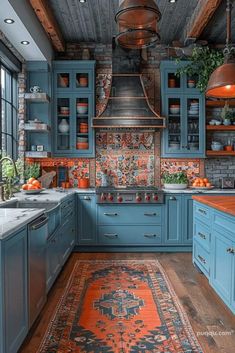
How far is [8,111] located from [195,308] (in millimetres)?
3516

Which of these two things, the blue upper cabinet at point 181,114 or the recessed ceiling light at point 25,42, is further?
the blue upper cabinet at point 181,114

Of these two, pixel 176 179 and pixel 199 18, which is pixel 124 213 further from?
pixel 199 18

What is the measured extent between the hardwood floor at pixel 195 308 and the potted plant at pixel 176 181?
1.09m

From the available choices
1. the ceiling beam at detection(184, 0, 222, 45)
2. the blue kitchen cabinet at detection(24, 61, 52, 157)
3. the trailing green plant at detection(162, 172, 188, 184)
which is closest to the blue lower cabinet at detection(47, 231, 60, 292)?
the blue kitchen cabinet at detection(24, 61, 52, 157)

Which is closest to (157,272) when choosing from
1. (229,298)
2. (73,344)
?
(229,298)

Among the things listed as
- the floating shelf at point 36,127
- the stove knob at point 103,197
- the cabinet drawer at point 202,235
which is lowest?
the cabinet drawer at point 202,235

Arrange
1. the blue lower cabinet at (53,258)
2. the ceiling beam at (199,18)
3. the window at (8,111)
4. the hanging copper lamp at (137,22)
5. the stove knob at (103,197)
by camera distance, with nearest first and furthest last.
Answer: the hanging copper lamp at (137,22) < the blue lower cabinet at (53,258) < the ceiling beam at (199,18) < the window at (8,111) < the stove knob at (103,197)

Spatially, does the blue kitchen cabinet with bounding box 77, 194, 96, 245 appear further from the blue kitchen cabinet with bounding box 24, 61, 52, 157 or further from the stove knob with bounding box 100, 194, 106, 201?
the blue kitchen cabinet with bounding box 24, 61, 52, 157

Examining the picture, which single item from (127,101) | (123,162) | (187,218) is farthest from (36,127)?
(187,218)

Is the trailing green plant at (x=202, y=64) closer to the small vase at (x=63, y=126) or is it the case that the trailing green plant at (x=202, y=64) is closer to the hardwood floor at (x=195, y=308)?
the small vase at (x=63, y=126)

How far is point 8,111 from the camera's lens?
183 inches

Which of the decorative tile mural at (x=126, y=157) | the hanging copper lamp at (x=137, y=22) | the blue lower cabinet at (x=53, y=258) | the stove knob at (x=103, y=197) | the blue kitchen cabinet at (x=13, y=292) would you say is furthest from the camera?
the decorative tile mural at (x=126, y=157)

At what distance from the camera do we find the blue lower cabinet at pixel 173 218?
4754mm

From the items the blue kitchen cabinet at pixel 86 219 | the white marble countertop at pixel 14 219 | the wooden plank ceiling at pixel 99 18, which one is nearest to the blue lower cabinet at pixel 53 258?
the white marble countertop at pixel 14 219
